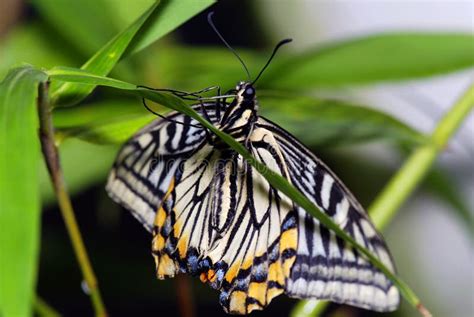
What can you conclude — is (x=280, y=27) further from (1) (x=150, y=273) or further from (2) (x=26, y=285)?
(2) (x=26, y=285)

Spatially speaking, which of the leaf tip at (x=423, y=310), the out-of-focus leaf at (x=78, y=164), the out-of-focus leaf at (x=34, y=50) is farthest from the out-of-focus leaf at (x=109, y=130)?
the out-of-focus leaf at (x=34, y=50)

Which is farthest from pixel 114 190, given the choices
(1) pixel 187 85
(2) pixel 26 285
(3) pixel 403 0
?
(3) pixel 403 0

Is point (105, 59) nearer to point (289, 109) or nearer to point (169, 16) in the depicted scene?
point (169, 16)

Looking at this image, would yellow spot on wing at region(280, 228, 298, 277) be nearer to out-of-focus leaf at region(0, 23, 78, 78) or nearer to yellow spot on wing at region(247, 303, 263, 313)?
yellow spot on wing at region(247, 303, 263, 313)

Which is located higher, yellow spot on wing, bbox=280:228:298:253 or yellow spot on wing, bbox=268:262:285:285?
yellow spot on wing, bbox=280:228:298:253

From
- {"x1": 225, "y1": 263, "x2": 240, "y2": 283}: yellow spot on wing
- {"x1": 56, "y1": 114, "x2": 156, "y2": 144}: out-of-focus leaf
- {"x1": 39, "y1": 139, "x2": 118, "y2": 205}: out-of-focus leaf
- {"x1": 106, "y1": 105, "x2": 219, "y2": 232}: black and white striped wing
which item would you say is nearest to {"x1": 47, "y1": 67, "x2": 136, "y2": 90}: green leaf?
{"x1": 56, "y1": 114, "x2": 156, "y2": 144}: out-of-focus leaf

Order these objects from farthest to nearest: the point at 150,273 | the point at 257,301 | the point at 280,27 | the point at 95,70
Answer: the point at 280,27
the point at 150,273
the point at 257,301
the point at 95,70
